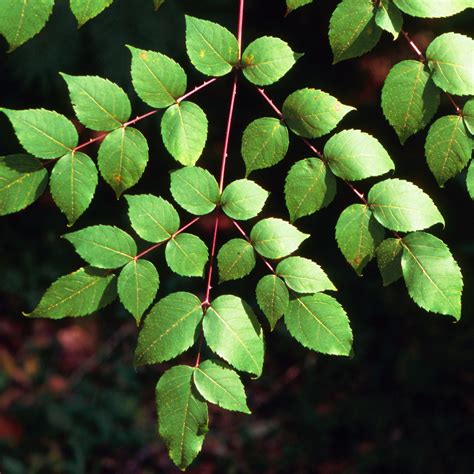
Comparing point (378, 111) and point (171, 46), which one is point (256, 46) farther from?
point (378, 111)

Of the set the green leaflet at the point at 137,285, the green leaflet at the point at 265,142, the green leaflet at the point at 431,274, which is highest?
the green leaflet at the point at 265,142

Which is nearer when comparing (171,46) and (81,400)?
(171,46)

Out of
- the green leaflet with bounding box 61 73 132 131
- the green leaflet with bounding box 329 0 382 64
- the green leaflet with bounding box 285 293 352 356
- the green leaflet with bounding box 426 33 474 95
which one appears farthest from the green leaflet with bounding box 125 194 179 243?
the green leaflet with bounding box 426 33 474 95

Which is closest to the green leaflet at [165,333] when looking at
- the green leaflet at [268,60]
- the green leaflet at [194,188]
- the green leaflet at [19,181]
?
the green leaflet at [194,188]

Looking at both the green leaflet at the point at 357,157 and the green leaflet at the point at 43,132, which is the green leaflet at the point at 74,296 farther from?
the green leaflet at the point at 357,157

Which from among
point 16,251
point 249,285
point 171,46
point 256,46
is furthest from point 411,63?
point 16,251

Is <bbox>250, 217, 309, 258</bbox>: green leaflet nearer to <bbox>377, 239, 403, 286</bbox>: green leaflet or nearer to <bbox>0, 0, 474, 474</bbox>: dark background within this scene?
<bbox>377, 239, 403, 286</bbox>: green leaflet

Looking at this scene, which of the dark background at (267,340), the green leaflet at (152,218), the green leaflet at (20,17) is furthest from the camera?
the dark background at (267,340)
